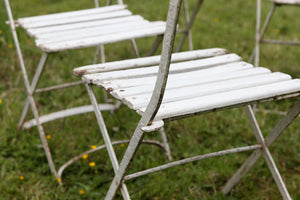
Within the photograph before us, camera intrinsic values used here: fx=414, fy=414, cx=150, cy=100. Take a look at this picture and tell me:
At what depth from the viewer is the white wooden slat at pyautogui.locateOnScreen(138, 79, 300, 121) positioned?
4.00 ft

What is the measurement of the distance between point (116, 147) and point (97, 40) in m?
0.61

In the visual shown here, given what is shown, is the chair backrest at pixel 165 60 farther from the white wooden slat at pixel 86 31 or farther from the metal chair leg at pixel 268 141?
the white wooden slat at pixel 86 31

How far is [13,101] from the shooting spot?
8.96 feet

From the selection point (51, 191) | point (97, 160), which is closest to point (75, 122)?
point (97, 160)

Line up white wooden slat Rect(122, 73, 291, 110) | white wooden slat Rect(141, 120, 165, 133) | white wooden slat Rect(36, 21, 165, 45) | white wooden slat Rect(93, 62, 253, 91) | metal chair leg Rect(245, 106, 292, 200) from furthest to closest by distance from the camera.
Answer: white wooden slat Rect(36, 21, 165, 45) < metal chair leg Rect(245, 106, 292, 200) < white wooden slat Rect(93, 62, 253, 91) < white wooden slat Rect(122, 73, 291, 110) < white wooden slat Rect(141, 120, 165, 133)

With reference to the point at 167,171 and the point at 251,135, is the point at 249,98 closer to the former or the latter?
the point at 167,171

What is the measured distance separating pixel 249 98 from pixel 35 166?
1333 mm

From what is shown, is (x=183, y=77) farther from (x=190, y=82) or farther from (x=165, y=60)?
(x=165, y=60)

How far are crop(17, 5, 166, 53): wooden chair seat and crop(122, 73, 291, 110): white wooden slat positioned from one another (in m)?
0.65

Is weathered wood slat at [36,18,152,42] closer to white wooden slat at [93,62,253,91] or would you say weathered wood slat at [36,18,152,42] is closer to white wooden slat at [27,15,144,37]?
white wooden slat at [27,15,144,37]

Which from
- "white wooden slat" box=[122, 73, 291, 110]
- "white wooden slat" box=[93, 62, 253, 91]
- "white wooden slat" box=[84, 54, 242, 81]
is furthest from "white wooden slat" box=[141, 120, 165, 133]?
"white wooden slat" box=[84, 54, 242, 81]

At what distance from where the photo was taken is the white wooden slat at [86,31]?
2009 mm

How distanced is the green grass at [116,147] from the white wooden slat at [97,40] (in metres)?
0.61

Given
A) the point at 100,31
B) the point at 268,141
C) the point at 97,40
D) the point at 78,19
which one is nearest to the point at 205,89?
the point at 268,141
